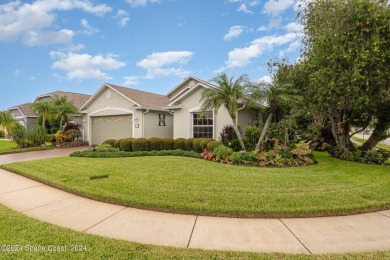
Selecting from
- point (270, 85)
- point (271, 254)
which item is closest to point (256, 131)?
point (270, 85)

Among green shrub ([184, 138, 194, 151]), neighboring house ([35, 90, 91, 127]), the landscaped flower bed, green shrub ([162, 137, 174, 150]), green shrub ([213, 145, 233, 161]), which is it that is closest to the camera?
the landscaped flower bed

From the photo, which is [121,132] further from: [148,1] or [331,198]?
[331,198]

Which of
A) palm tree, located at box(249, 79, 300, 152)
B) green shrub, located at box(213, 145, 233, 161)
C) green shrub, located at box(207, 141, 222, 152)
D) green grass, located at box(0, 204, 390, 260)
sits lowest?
green grass, located at box(0, 204, 390, 260)

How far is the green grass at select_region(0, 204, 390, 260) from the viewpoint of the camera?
8.83 ft

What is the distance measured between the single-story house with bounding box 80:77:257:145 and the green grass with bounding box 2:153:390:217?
611 centimetres

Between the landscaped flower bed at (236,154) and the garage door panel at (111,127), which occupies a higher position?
the garage door panel at (111,127)

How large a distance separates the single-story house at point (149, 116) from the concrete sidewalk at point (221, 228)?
8.69 m

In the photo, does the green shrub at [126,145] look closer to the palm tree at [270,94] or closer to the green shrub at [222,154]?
the green shrub at [222,154]

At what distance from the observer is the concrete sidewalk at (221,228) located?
10.3ft

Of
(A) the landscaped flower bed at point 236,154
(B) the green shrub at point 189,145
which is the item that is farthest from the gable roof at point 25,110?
(B) the green shrub at point 189,145

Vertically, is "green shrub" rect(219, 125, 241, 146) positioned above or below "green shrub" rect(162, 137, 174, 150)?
above

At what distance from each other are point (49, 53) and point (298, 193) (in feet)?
57.4

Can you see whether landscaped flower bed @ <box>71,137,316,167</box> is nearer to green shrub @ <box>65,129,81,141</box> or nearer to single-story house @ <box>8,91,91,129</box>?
green shrub @ <box>65,129,81,141</box>

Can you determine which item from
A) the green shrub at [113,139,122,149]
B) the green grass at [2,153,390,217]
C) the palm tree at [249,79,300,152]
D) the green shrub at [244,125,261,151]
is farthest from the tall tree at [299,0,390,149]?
the green shrub at [113,139,122,149]
